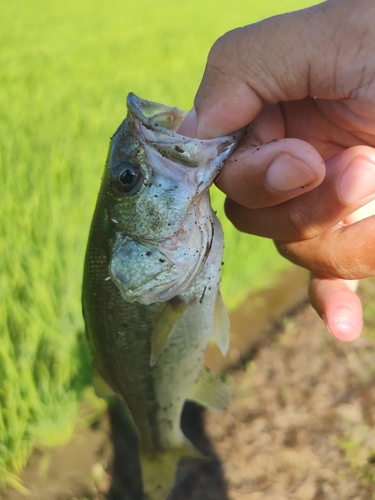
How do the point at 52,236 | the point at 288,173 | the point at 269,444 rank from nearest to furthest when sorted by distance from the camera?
the point at 288,173 → the point at 269,444 → the point at 52,236

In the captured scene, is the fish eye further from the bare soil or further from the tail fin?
the bare soil

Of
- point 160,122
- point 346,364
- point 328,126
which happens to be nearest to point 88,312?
point 160,122

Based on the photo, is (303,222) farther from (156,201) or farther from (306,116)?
(156,201)

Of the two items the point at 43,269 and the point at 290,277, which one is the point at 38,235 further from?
the point at 290,277

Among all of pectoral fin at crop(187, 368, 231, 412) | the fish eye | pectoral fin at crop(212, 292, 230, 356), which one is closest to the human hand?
the fish eye

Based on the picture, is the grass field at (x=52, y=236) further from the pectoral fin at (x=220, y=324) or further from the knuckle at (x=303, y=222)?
the knuckle at (x=303, y=222)

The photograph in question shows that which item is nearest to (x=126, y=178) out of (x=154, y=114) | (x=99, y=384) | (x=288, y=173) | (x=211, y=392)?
(x=154, y=114)

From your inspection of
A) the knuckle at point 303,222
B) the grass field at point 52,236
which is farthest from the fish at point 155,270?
the grass field at point 52,236
